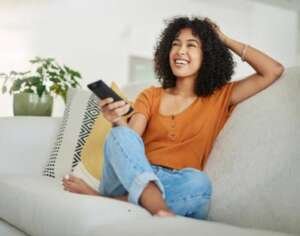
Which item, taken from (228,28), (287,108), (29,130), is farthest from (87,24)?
(287,108)

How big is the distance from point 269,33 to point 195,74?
3480mm

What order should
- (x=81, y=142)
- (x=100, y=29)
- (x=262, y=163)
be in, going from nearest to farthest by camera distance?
(x=262, y=163) < (x=81, y=142) < (x=100, y=29)

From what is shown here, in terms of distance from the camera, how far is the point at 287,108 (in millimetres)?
1243

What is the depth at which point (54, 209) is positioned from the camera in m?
1.13

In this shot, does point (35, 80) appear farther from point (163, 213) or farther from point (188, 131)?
point (163, 213)

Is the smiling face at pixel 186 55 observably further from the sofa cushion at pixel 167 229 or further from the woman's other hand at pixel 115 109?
the sofa cushion at pixel 167 229

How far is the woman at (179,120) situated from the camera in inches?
46.6

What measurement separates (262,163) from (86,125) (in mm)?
827

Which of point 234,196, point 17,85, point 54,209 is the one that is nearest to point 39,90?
point 17,85

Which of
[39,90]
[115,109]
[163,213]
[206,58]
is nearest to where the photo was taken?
[163,213]

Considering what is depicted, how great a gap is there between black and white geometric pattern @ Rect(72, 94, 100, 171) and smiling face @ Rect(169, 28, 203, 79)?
0.41 m

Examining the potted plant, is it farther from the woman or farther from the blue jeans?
the blue jeans

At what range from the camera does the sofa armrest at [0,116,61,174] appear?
188 cm

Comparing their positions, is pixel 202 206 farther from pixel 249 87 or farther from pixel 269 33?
pixel 269 33
